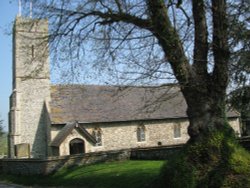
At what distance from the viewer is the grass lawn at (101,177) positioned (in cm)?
1627

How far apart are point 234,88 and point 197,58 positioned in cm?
263

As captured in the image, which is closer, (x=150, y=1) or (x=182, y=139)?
(x=150, y=1)

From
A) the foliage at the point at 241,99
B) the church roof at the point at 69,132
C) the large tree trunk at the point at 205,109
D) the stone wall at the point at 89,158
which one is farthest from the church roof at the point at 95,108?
the large tree trunk at the point at 205,109

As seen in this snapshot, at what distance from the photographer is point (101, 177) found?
18453 millimetres

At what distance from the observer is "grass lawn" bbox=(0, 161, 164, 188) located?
16266 mm

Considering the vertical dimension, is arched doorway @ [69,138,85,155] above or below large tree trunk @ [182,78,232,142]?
below

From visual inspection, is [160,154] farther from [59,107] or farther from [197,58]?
[59,107]

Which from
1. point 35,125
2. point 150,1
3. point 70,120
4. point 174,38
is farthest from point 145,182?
point 35,125

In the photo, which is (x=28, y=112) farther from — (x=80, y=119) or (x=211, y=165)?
(x=211, y=165)

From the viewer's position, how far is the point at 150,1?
515 inches

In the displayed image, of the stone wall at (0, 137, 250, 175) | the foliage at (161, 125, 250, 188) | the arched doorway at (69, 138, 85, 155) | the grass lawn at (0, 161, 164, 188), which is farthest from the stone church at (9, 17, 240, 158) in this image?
the foliage at (161, 125, 250, 188)

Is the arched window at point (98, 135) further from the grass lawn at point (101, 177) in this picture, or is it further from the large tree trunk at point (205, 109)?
the large tree trunk at point (205, 109)

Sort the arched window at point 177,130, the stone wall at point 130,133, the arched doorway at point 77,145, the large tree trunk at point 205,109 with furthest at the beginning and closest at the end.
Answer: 1. the arched window at point 177,130
2. the stone wall at point 130,133
3. the arched doorway at point 77,145
4. the large tree trunk at point 205,109

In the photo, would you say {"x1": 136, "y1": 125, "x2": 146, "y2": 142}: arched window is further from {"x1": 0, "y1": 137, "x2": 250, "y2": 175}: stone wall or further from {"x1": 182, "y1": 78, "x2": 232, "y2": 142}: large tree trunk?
{"x1": 182, "y1": 78, "x2": 232, "y2": 142}: large tree trunk
